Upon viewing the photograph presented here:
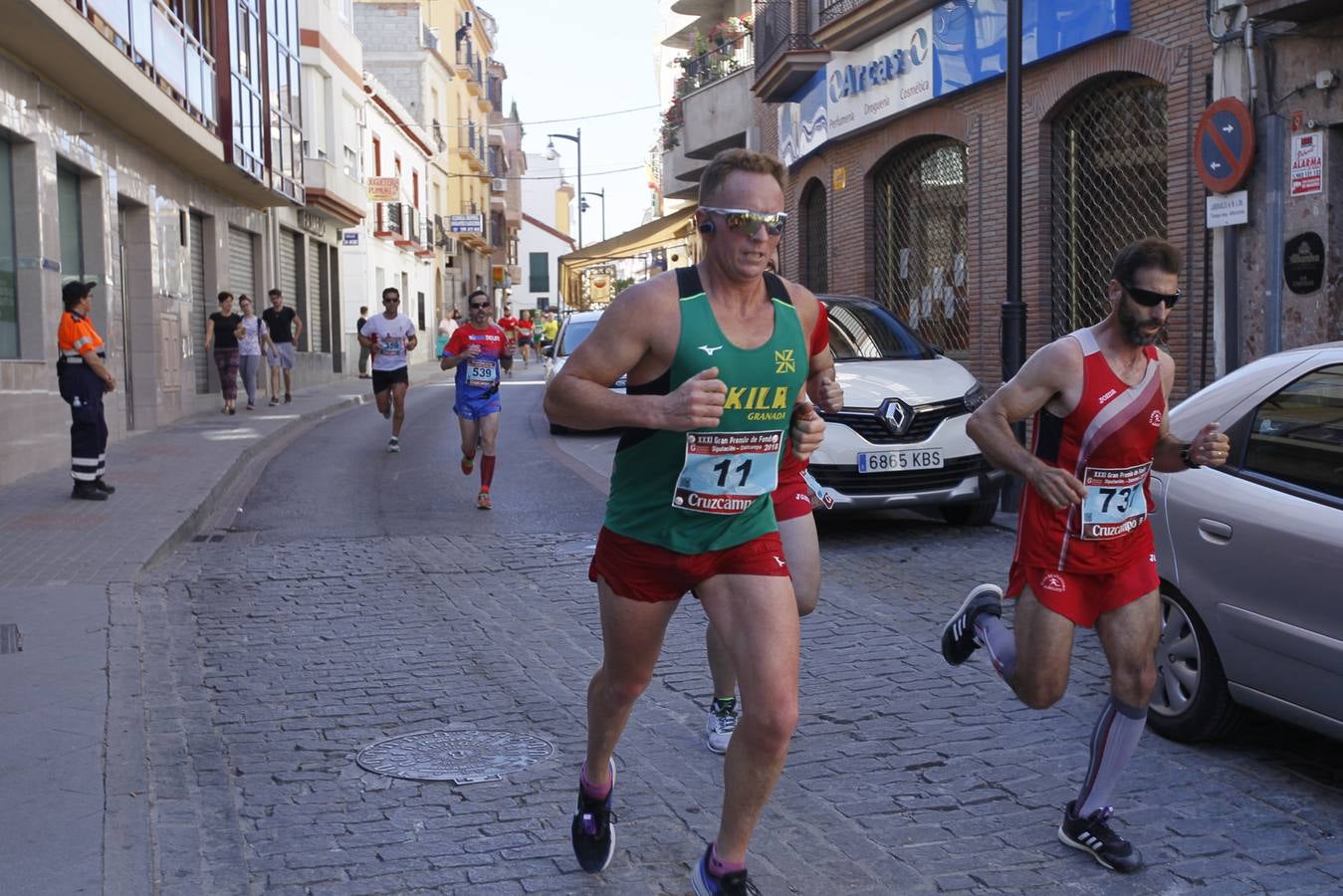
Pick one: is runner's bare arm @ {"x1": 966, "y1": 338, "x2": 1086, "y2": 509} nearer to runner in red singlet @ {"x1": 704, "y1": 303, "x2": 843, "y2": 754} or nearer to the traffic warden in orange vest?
runner in red singlet @ {"x1": 704, "y1": 303, "x2": 843, "y2": 754}

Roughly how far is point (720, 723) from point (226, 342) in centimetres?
1795

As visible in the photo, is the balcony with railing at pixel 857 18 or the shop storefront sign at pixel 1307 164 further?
the balcony with railing at pixel 857 18

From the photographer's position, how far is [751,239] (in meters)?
3.48

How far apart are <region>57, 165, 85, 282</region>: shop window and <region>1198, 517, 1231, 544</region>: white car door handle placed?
13556 mm

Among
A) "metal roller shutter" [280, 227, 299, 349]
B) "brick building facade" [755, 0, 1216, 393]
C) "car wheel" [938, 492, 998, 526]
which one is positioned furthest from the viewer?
"metal roller shutter" [280, 227, 299, 349]

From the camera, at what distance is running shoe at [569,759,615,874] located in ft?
12.8

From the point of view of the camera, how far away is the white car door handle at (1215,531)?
4.74 meters

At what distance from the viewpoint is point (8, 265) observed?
1371 cm

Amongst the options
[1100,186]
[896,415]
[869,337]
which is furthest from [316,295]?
[896,415]

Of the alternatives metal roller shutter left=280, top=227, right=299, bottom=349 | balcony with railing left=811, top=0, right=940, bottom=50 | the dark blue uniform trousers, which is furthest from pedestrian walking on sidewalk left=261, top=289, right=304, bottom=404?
the dark blue uniform trousers

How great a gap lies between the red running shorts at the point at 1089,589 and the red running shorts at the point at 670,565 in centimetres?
87

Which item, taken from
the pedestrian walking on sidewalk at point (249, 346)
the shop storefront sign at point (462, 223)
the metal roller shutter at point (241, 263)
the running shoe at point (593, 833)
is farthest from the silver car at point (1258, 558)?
the shop storefront sign at point (462, 223)

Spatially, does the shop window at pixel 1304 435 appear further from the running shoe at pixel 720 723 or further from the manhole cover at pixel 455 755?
the manhole cover at pixel 455 755

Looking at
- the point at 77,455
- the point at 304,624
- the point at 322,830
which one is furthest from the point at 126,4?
the point at 322,830
